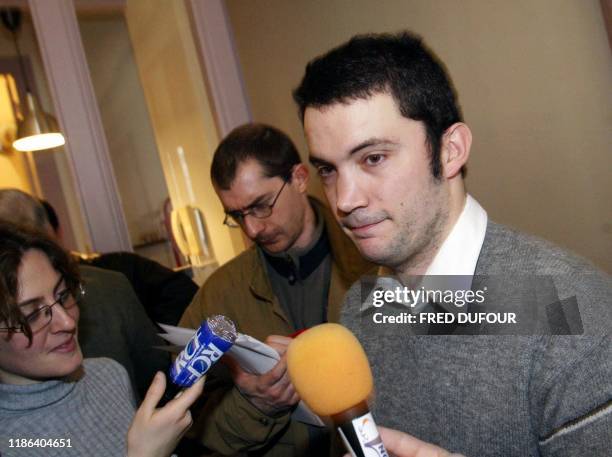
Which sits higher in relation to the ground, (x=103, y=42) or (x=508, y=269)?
(x=103, y=42)

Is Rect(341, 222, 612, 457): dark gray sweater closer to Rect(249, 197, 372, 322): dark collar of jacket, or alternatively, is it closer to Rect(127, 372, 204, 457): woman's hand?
Rect(127, 372, 204, 457): woman's hand

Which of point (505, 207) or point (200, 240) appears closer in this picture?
point (505, 207)

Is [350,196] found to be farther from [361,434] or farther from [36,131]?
[36,131]

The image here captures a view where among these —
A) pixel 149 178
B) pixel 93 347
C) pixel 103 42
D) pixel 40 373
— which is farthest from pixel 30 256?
pixel 103 42

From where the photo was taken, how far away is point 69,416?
150 cm

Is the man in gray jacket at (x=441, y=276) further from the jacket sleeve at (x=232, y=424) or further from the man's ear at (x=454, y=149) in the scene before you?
the jacket sleeve at (x=232, y=424)

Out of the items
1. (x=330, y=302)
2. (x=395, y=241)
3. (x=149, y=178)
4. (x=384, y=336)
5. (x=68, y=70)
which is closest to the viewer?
(x=395, y=241)

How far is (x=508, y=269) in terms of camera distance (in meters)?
A: 0.94

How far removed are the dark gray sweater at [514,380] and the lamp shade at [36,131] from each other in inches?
109

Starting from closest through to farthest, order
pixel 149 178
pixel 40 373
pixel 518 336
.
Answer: pixel 518 336, pixel 40 373, pixel 149 178

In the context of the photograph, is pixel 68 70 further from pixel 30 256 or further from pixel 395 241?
pixel 395 241

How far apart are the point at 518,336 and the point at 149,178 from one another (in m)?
2.95

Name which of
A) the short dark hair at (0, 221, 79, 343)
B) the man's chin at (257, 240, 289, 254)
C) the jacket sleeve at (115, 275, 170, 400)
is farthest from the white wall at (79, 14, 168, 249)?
the short dark hair at (0, 221, 79, 343)

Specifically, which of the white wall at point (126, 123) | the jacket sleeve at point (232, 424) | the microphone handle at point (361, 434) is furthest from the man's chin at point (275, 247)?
the white wall at point (126, 123)
